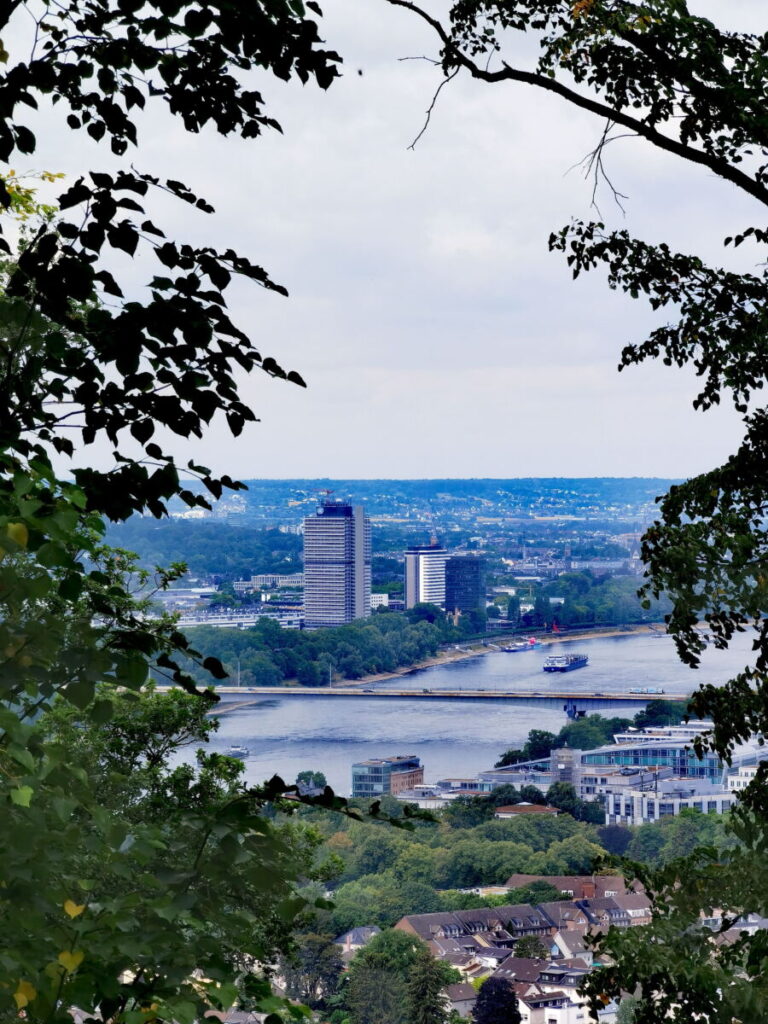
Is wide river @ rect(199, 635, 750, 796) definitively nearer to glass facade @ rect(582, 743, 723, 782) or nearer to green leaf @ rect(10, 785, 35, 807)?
glass facade @ rect(582, 743, 723, 782)

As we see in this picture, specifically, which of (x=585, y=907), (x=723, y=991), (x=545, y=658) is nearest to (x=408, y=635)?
(x=545, y=658)

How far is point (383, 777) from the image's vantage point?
70.1 ft

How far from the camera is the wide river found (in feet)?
80.4

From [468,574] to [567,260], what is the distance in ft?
123

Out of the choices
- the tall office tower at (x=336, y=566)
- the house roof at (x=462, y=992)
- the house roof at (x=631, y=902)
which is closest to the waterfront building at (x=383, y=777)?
the house roof at (x=631, y=902)

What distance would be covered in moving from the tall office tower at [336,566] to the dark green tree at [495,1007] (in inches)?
947

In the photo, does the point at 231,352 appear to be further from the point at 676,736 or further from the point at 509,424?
the point at 509,424

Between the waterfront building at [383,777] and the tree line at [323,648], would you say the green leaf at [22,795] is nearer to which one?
the waterfront building at [383,777]

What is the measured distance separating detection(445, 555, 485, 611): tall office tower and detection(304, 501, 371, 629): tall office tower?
106 inches

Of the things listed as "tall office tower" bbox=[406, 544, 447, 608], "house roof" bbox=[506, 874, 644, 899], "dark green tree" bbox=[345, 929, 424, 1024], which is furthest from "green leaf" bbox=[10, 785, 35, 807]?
"tall office tower" bbox=[406, 544, 447, 608]

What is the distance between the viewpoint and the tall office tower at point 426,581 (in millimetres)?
40469

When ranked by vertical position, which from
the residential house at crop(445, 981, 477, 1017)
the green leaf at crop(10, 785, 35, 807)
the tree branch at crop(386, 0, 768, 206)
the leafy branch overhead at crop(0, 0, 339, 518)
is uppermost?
the tree branch at crop(386, 0, 768, 206)

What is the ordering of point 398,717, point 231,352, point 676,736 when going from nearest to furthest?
point 231,352 → point 676,736 → point 398,717

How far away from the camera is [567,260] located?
310cm
